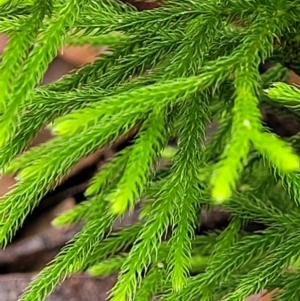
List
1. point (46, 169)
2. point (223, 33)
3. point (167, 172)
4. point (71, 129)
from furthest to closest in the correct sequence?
point (167, 172), point (223, 33), point (46, 169), point (71, 129)

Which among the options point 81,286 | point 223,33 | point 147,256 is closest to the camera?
point 147,256

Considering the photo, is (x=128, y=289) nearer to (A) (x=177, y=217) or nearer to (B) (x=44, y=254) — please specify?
(A) (x=177, y=217)

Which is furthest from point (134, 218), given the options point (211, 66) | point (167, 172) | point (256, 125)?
point (256, 125)

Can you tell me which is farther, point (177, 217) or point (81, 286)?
point (81, 286)

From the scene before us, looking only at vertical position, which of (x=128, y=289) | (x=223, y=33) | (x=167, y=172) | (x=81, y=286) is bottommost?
(x=81, y=286)

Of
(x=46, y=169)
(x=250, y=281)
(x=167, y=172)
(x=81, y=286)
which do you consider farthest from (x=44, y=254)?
(x=46, y=169)

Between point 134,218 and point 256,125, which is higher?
point 256,125

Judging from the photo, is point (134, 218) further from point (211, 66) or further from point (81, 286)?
point (211, 66)
